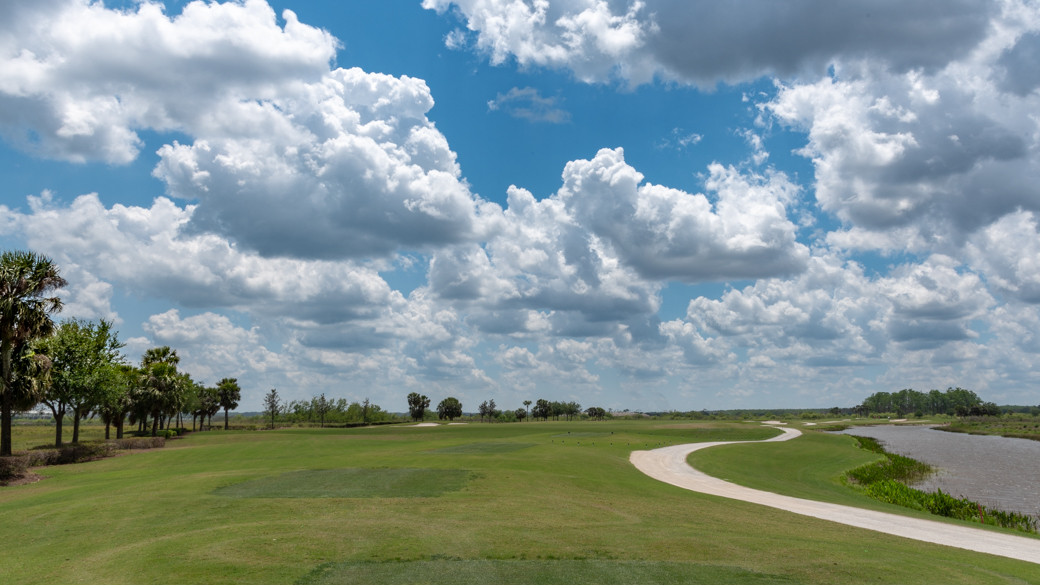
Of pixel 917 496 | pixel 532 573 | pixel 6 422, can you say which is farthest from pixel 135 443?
pixel 917 496

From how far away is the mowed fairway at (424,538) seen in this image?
→ 1259 centimetres

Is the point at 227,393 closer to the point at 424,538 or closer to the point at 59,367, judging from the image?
the point at 59,367

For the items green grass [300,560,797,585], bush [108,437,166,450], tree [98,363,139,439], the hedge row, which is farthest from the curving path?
tree [98,363,139,439]

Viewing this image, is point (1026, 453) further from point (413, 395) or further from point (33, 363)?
point (413, 395)

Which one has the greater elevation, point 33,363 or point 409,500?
point 33,363

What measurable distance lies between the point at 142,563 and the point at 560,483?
19.8m

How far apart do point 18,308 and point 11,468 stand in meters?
9.53

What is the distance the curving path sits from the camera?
1891 centimetres

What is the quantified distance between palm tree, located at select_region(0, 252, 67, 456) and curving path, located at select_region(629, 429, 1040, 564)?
41.8 m

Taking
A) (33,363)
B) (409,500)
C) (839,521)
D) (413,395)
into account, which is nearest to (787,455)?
(839,521)

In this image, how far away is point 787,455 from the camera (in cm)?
5791

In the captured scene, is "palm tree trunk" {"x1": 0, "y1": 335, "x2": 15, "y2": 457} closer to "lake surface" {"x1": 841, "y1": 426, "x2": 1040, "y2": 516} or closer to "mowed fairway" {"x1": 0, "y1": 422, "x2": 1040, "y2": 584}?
"mowed fairway" {"x1": 0, "y1": 422, "x2": 1040, "y2": 584}

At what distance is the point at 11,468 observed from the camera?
29547 millimetres

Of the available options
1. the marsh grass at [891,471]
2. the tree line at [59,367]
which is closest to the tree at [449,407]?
the tree line at [59,367]
